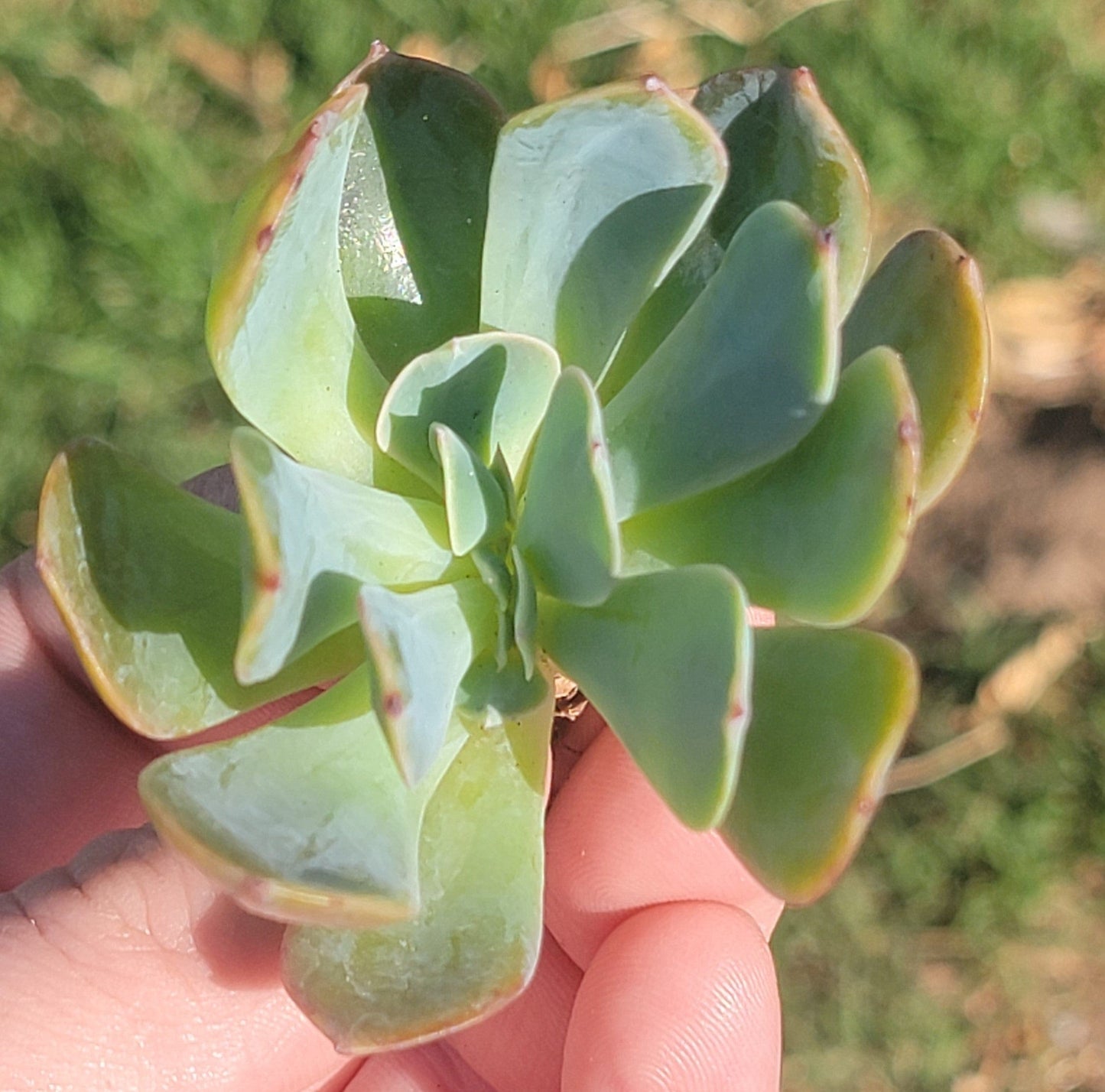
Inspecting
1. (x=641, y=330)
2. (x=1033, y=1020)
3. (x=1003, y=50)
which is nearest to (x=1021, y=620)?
(x=1033, y=1020)

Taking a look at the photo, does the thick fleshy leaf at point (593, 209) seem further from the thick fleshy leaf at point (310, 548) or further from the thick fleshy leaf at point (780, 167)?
the thick fleshy leaf at point (310, 548)

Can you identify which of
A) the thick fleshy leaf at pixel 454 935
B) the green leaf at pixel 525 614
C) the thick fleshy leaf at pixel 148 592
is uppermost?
the thick fleshy leaf at pixel 148 592

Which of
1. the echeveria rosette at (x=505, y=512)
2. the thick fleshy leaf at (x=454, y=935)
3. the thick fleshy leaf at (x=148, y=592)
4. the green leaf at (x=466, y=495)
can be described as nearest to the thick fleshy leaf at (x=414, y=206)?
the echeveria rosette at (x=505, y=512)

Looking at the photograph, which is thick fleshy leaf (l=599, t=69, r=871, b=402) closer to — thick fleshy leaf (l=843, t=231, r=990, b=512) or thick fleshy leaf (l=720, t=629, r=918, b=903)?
thick fleshy leaf (l=843, t=231, r=990, b=512)

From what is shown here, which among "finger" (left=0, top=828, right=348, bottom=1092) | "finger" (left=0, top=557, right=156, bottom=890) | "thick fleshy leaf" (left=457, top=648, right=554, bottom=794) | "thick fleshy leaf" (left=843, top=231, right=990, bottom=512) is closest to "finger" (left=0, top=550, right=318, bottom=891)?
"finger" (left=0, top=557, right=156, bottom=890)

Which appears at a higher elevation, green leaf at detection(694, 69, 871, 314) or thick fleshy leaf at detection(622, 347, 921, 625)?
green leaf at detection(694, 69, 871, 314)

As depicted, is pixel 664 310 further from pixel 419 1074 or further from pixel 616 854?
pixel 419 1074

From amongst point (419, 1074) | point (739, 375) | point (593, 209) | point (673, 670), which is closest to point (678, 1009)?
point (419, 1074)

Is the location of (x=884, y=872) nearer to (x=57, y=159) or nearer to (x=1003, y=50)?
(x=1003, y=50)
